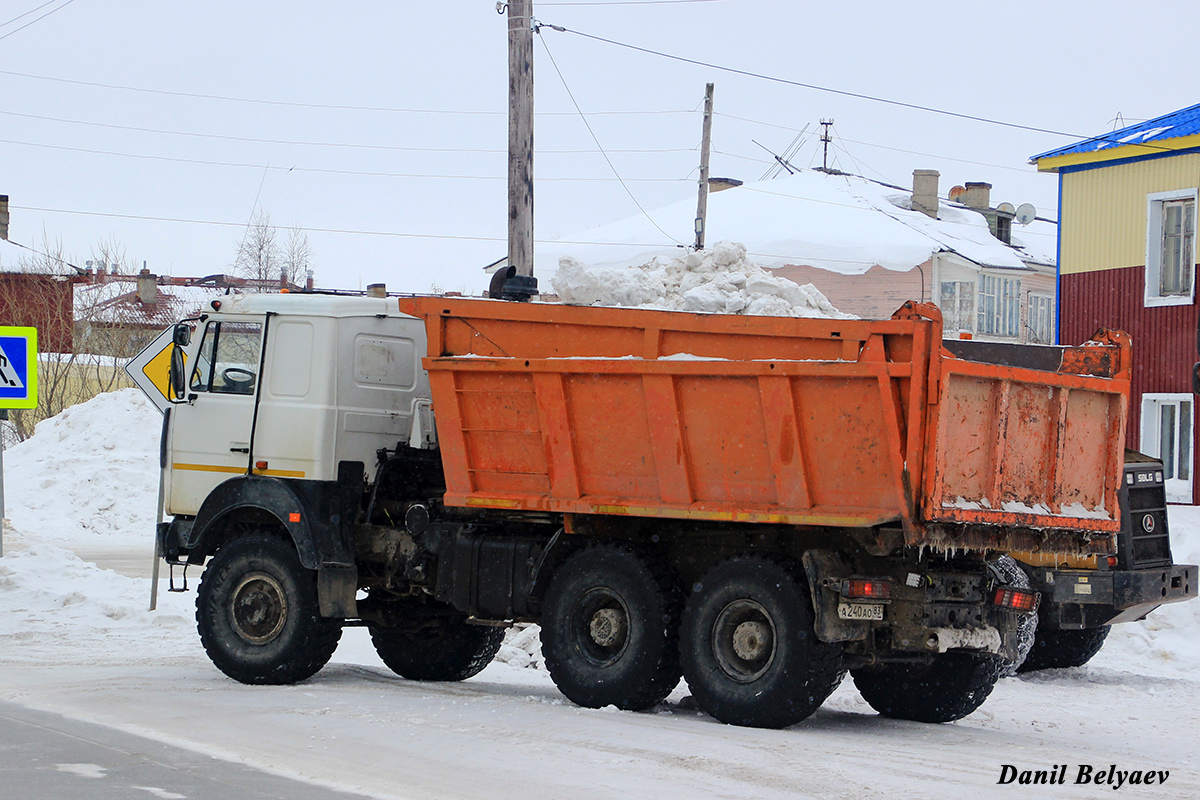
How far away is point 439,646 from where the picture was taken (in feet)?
38.4

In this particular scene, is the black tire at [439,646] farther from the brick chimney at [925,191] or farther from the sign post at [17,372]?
the brick chimney at [925,191]

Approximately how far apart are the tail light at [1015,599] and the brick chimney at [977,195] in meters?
46.9

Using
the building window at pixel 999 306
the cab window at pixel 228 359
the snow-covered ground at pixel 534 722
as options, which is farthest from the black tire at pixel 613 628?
the building window at pixel 999 306

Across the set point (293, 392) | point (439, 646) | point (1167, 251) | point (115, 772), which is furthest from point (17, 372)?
point (1167, 251)

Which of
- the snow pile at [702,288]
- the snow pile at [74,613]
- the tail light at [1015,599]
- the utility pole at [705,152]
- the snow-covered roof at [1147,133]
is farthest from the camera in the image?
the utility pole at [705,152]

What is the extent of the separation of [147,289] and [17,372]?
44737mm

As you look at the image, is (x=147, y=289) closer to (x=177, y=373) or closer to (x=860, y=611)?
(x=177, y=373)

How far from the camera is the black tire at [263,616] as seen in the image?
10.6 metres

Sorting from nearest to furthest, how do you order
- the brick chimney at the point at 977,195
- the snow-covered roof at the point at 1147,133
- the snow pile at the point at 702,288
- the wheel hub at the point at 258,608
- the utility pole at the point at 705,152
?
the wheel hub at the point at 258,608
the snow pile at the point at 702,288
the snow-covered roof at the point at 1147,133
the utility pole at the point at 705,152
the brick chimney at the point at 977,195

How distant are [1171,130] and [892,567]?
1856 cm

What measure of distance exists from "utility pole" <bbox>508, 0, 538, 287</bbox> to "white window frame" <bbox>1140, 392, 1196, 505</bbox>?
1483 cm

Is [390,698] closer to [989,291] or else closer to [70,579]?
[70,579]

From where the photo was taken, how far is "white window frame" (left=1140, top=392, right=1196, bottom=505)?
2434 cm

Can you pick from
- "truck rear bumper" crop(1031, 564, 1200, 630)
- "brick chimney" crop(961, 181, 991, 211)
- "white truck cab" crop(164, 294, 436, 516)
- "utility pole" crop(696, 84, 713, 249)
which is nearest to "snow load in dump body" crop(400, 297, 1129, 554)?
"white truck cab" crop(164, 294, 436, 516)
